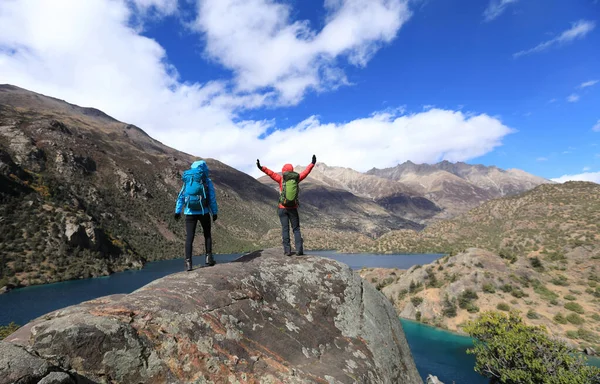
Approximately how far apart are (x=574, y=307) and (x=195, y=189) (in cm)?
8428

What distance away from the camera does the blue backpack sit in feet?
29.2

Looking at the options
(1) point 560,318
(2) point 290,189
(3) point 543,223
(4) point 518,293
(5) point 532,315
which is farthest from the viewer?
(3) point 543,223

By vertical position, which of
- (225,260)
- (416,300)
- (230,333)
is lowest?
(416,300)

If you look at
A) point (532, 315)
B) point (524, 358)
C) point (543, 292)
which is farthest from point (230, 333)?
point (543, 292)

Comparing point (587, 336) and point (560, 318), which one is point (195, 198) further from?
point (560, 318)

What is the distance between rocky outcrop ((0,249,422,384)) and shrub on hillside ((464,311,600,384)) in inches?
1374

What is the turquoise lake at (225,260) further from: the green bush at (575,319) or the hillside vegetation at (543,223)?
the hillside vegetation at (543,223)

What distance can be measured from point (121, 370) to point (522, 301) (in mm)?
85608

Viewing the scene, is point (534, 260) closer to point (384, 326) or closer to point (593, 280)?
point (593, 280)

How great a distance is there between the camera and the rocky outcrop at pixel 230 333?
173 inches

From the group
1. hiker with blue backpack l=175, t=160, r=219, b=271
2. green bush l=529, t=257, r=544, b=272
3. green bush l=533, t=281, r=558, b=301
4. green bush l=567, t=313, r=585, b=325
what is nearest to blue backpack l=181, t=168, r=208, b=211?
hiker with blue backpack l=175, t=160, r=219, b=271

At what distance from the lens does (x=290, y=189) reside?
10.7 metres

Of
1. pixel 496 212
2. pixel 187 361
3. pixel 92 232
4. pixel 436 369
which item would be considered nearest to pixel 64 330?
pixel 187 361

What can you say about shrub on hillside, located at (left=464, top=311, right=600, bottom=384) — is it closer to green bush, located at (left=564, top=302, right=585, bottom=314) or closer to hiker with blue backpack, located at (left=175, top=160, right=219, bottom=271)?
green bush, located at (left=564, top=302, right=585, bottom=314)
